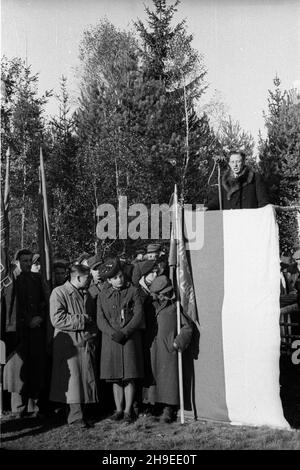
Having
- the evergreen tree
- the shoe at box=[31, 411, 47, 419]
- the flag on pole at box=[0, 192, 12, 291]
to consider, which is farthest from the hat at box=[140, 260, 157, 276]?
the evergreen tree

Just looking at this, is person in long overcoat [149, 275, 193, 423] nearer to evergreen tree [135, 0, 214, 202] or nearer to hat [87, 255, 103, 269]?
hat [87, 255, 103, 269]

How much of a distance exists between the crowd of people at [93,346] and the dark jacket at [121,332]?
0.04ft

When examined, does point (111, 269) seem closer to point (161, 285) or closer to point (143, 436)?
point (161, 285)

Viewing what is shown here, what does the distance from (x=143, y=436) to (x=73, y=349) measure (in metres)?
1.27

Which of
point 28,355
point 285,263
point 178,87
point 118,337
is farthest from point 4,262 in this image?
point 178,87

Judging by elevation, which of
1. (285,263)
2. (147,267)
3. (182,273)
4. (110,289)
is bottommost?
(110,289)

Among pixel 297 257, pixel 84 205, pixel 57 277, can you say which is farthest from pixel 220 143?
pixel 57 277

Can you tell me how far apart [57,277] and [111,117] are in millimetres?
15638

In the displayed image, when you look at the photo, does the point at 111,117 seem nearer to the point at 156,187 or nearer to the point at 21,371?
the point at 156,187

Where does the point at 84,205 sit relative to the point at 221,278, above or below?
above

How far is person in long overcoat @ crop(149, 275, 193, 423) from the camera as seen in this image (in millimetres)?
6773

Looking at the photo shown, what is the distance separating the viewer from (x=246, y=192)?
23.9ft

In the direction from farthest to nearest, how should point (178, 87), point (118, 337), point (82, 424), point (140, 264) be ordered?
point (178, 87) → point (140, 264) → point (118, 337) → point (82, 424)
